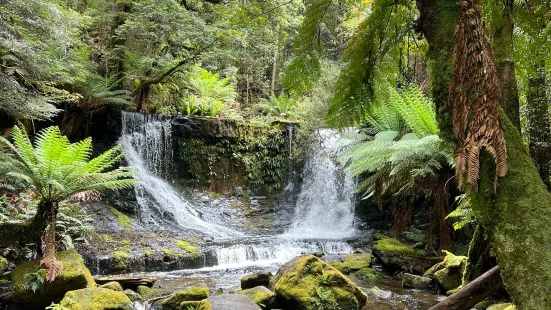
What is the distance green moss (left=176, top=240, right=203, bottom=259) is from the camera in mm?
7590

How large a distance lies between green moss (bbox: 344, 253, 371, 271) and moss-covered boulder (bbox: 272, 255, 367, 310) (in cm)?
244

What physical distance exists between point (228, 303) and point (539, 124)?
3.88 metres

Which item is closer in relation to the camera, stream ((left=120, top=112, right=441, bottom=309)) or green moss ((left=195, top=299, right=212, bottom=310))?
green moss ((left=195, top=299, right=212, bottom=310))

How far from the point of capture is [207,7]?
382 inches

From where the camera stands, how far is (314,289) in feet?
14.3

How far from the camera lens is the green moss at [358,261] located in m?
7.03

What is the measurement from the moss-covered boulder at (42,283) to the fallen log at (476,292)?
3992mm

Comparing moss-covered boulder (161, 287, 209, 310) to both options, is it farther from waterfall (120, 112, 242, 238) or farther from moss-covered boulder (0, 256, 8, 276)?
waterfall (120, 112, 242, 238)

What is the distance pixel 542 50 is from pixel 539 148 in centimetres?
315

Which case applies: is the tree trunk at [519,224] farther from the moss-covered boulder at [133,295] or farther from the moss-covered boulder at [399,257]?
the moss-covered boulder at [399,257]

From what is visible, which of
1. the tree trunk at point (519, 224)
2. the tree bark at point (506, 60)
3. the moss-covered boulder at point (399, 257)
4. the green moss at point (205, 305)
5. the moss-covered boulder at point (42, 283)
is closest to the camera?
the tree trunk at point (519, 224)

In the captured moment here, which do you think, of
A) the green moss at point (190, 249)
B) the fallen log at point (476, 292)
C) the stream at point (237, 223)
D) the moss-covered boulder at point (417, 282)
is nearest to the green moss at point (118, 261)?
the stream at point (237, 223)

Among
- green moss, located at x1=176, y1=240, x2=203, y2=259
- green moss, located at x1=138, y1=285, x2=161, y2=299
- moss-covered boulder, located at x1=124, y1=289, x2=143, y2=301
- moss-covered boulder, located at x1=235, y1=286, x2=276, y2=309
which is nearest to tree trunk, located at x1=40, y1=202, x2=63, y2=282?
moss-covered boulder, located at x1=124, y1=289, x2=143, y2=301

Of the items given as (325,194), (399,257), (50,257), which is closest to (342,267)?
(399,257)
